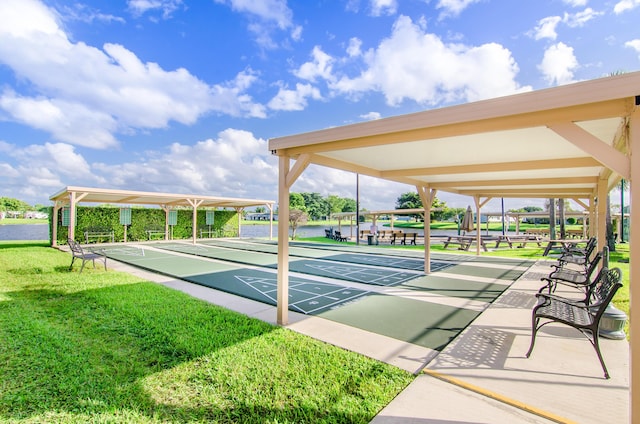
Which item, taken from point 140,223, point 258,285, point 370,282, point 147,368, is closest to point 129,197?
point 140,223

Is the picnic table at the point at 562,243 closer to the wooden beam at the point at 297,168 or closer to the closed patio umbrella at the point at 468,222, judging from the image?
the closed patio umbrella at the point at 468,222

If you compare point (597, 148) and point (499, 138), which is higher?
point (499, 138)

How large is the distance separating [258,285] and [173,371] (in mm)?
3914

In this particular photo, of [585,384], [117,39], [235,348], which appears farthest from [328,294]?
[117,39]

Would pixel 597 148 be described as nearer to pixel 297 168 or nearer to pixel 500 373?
pixel 500 373

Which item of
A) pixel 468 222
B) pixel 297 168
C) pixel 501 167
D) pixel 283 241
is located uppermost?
pixel 501 167

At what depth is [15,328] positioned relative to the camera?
158 inches

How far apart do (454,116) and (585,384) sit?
2775mm

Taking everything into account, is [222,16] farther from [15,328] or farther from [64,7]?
[15,328]

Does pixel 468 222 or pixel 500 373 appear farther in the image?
pixel 468 222

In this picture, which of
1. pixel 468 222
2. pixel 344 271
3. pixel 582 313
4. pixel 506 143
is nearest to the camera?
pixel 582 313

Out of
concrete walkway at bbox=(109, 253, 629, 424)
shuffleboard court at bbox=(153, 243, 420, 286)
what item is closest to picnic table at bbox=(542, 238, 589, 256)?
shuffleboard court at bbox=(153, 243, 420, 286)

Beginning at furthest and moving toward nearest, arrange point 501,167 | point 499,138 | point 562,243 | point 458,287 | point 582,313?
point 562,243
point 458,287
point 501,167
point 499,138
point 582,313

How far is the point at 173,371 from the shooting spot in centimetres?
295
